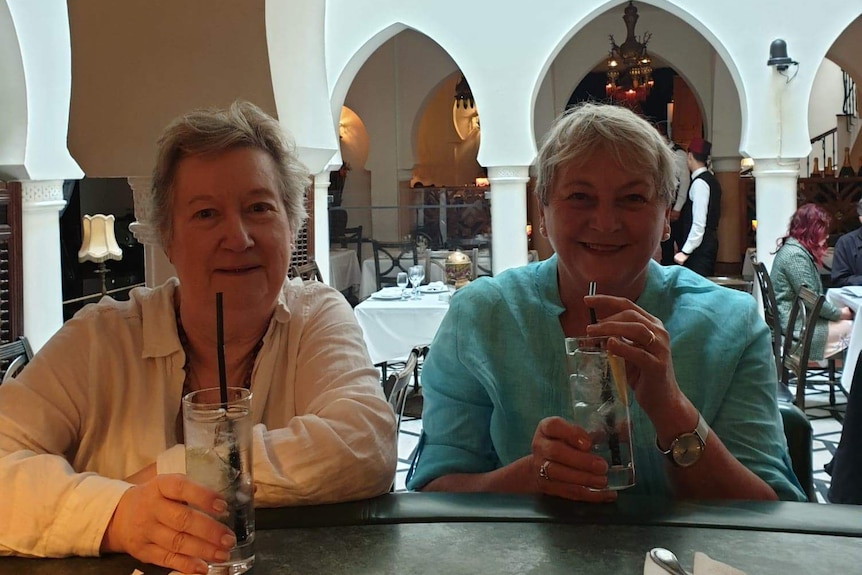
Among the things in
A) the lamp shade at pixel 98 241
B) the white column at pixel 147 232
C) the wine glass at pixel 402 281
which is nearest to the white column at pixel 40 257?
the lamp shade at pixel 98 241

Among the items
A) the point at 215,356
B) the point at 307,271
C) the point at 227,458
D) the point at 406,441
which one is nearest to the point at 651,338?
the point at 227,458

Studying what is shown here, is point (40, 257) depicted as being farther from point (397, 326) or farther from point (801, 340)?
point (801, 340)

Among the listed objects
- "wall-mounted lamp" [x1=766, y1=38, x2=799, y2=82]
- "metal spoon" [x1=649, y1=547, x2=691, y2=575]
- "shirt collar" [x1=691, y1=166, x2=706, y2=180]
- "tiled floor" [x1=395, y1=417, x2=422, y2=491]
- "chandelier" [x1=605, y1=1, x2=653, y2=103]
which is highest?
"chandelier" [x1=605, y1=1, x2=653, y2=103]

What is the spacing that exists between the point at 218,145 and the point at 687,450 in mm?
951

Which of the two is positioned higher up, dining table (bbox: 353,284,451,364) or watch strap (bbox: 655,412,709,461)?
watch strap (bbox: 655,412,709,461)

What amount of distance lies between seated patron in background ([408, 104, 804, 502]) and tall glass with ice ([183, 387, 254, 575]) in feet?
1.99

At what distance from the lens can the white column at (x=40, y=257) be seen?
4.73 meters

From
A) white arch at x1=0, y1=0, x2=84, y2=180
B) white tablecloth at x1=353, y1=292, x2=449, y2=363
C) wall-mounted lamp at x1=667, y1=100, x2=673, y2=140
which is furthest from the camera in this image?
wall-mounted lamp at x1=667, y1=100, x2=673, y2=140

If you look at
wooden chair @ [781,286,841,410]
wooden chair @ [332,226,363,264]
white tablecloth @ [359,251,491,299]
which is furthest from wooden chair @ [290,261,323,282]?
wooden chair @ [332,226,363,264]

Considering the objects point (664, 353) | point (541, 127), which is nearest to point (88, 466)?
point (664, 353)

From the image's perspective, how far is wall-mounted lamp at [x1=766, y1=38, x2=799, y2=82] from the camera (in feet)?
25.1

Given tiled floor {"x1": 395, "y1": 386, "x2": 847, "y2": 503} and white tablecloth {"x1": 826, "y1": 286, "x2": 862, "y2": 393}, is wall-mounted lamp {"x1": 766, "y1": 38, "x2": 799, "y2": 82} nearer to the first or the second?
white tablecloth {"x1": 826, "y1": 286, "x2": 862, "y2": 393}

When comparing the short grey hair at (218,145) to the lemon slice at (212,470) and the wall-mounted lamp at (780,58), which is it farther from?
the wall-mounted lamp at (780,58)

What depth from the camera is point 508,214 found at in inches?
329
